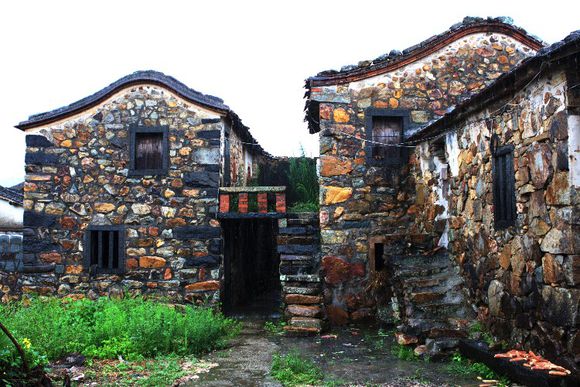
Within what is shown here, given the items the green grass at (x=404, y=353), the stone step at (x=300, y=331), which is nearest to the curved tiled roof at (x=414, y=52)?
the stone step at (x=300, y=331)

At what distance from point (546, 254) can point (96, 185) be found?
9215 mm

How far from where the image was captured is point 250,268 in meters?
15.9

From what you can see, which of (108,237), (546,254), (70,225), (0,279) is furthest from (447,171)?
(0,279)

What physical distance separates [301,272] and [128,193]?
4174mm

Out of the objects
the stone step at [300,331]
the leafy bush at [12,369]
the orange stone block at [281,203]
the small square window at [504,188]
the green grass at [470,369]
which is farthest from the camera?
the orange stone block at [281,203]

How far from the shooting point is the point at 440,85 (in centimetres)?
1125

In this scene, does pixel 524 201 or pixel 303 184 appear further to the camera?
pixel 303 184

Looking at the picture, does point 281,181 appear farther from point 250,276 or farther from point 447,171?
point 447,171

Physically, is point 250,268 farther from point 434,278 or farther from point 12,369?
point 12,369

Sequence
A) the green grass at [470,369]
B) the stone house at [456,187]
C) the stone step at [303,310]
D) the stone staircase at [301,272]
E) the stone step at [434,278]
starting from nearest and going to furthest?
1. the stone house at [456,187]
2. the green grass at [470,369]
3. the stone step at [434,278]
4. the stone staircase at [301,272]
5. the stone step at [303,310]

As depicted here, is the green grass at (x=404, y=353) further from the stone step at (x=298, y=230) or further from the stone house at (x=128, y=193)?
the stone house at (x=128, y=193)

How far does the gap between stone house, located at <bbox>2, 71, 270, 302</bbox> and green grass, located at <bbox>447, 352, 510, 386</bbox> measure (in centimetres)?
577

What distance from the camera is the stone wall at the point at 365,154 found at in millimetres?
10820

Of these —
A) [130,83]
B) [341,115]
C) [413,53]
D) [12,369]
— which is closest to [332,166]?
[341,115]
